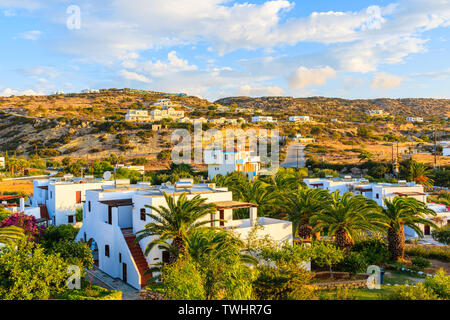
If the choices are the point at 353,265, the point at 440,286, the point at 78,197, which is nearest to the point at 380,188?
the point at 353,265

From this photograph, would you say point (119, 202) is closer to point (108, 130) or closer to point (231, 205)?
point (231, 205)

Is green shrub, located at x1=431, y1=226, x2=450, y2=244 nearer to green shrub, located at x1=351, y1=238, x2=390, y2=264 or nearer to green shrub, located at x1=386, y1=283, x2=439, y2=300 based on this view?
green shrub, located at x1=351, y1=238, x2=390, y2=264

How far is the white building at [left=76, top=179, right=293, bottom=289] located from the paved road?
59694 mm

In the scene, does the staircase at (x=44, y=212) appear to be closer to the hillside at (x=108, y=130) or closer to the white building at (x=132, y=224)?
the white building at (x=132, y=224)

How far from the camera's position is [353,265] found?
22.6m

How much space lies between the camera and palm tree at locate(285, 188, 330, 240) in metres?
26.6

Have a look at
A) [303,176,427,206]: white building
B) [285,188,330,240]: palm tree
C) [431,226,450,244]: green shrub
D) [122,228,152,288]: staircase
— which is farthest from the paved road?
[122,228,152,288]: staircase

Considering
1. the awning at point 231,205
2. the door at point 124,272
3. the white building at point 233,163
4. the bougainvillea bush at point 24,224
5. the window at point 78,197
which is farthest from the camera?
the white building at point 233,163

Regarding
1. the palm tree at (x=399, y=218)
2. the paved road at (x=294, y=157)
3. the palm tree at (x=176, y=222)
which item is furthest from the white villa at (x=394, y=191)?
the paved road at (x=294, y=157)

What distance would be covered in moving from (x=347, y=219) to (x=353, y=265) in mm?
2823

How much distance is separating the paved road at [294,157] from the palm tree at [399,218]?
5678 cm

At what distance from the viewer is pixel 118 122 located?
109875 mm

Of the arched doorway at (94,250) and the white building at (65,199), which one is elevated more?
the white building at (65,199)

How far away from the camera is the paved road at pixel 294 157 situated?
84.6 m
